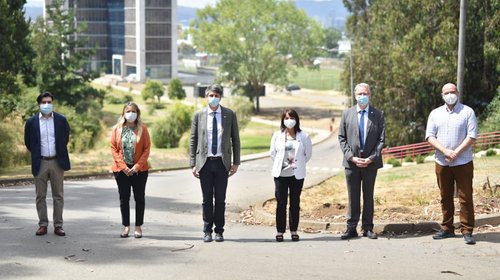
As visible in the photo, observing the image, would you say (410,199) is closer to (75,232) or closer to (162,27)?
(75,232)

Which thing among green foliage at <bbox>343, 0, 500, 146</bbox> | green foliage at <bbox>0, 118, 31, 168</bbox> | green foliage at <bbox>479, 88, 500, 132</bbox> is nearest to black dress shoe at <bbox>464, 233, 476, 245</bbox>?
green foliage at <bbox>0, 118, 31, 168</bbox>

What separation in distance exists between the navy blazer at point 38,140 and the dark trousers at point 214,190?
1.80 metres

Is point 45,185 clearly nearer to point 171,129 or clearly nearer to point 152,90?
point 171,129

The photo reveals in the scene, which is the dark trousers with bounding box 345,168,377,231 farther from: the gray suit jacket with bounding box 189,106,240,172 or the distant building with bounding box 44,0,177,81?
the distant building with bounding box 44,0,177,81

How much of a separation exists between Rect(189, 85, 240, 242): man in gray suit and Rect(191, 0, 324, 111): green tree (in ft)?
250

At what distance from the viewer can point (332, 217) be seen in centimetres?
1166

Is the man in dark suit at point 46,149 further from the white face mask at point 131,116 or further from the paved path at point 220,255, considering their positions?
the white face mask at point 131,116

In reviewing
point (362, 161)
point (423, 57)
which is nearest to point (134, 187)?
point (362, 161)

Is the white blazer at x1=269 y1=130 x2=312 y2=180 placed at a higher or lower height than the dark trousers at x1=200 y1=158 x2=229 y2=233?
higher

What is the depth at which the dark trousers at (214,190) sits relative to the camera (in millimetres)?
9523

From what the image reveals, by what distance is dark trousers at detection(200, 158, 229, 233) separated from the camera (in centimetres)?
952

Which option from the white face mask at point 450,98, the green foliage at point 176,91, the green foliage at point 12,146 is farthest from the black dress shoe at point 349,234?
the green foliage at point 176,91

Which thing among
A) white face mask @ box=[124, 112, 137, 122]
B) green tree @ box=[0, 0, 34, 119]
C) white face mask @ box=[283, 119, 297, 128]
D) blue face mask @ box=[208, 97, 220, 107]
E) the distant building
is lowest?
white face mask @ box=[283, 119, 297, 128]

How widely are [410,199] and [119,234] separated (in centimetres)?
557
